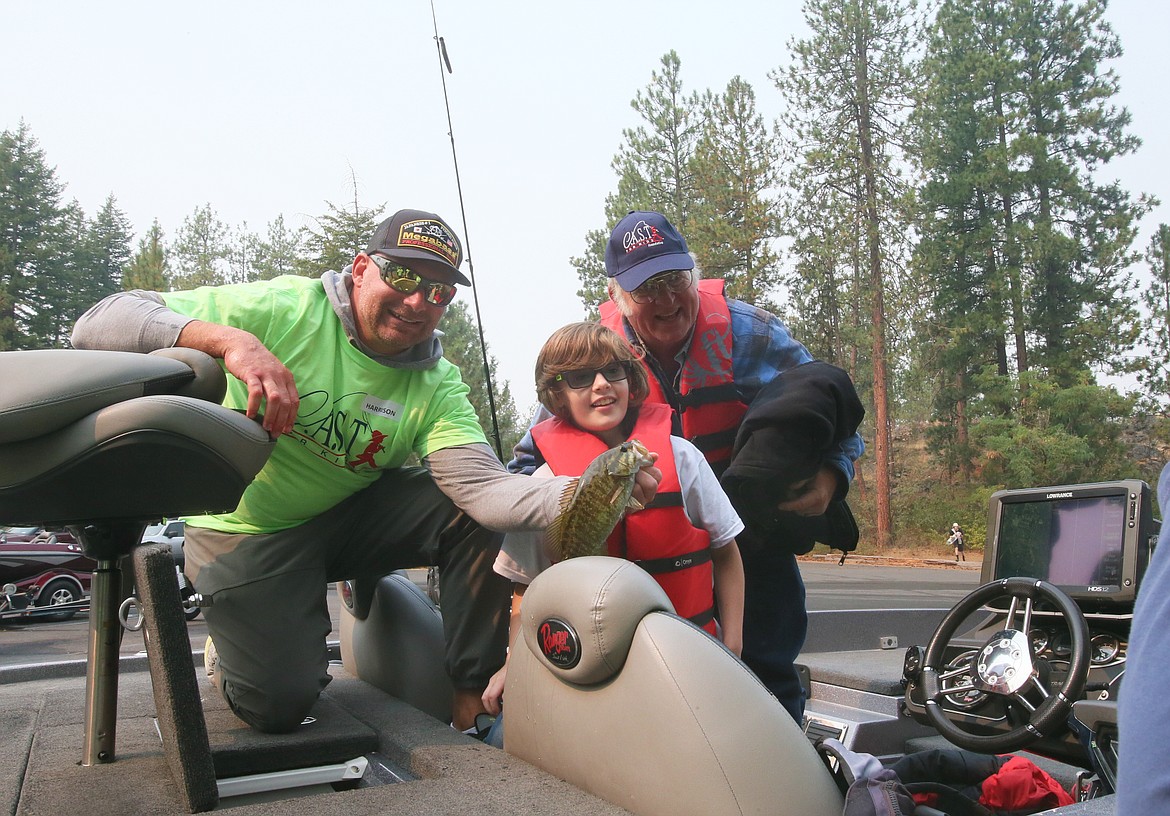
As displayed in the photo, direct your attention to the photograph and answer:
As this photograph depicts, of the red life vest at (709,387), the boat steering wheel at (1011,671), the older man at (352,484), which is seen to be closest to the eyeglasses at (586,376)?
the older man at (352,484)

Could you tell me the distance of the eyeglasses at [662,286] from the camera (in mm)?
2988

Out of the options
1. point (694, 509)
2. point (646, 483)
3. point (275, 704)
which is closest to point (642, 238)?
point (694, 509)

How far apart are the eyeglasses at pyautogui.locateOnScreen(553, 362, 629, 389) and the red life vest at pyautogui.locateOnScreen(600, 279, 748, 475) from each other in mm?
520

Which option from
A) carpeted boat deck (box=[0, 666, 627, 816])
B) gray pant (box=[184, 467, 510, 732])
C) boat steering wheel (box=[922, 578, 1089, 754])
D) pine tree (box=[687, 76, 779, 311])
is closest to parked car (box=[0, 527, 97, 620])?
carpeted boat deck (box=[0, 666, 627, 816])

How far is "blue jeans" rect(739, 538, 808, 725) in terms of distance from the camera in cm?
310

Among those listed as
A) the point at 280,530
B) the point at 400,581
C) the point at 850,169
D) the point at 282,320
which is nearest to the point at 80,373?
the point at 282,320

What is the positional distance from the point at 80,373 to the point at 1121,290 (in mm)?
31196

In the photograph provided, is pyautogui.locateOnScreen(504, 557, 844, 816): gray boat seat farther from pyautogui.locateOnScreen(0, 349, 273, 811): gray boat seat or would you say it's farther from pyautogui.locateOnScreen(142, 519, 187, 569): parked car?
pyautogui.locateOnScreen(142, 519, 187, 569): parked car

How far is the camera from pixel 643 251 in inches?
119

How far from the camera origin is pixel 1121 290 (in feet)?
93.7

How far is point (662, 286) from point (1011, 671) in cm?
138

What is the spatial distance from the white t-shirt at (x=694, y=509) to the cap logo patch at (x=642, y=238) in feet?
2.04

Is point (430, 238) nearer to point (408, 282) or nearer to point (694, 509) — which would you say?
point (408, 282)

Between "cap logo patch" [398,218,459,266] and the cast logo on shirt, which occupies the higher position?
"cap logo patch" [398,218,459,266]
